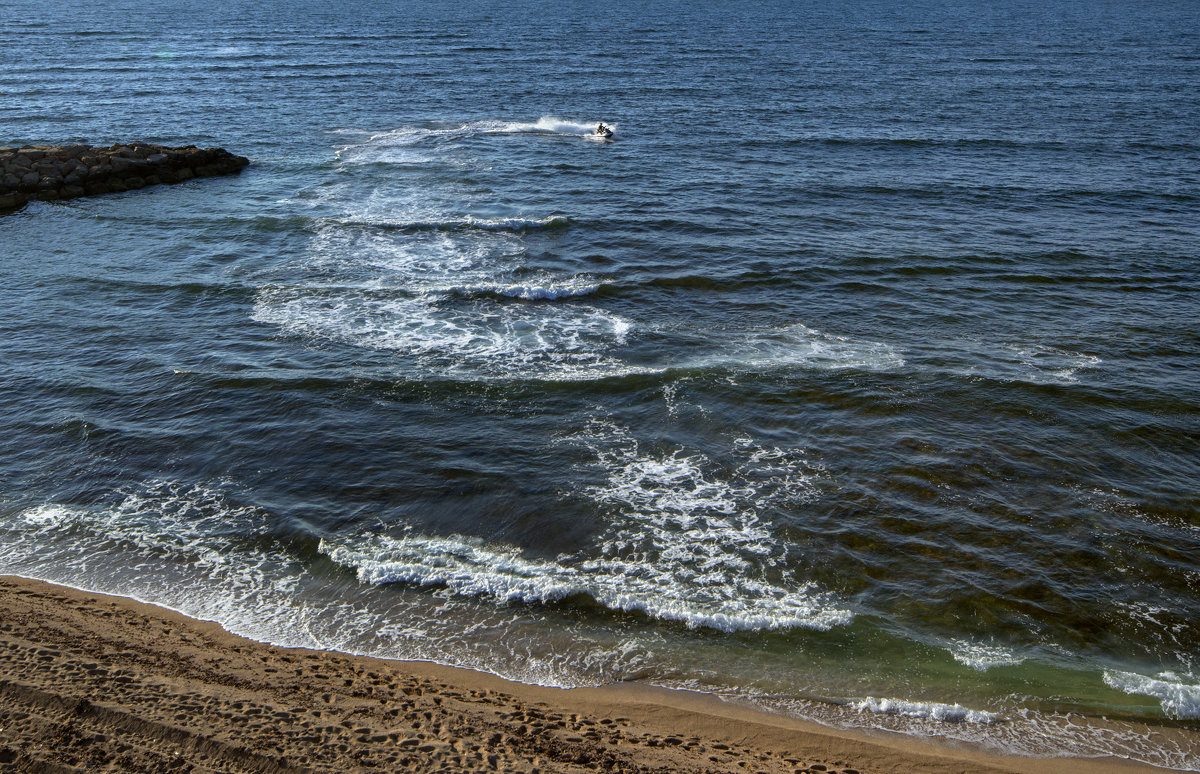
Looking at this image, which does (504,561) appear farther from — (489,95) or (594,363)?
(489,95)

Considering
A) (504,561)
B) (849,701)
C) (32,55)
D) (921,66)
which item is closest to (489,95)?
Answer: (921,66)

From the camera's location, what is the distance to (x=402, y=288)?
25.4m

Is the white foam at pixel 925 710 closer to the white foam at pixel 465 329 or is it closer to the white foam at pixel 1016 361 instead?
the white foam at pixel 465 329

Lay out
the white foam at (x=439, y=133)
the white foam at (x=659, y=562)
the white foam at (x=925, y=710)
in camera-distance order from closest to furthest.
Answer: the white foam at (x=925, y=710), the white foam at (x=659, y=562), the white foam at (x=439, y=133)

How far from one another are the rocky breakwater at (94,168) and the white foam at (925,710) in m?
35.6

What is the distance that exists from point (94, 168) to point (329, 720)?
109 feet

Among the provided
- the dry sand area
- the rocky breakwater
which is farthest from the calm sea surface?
the rocky breakwater

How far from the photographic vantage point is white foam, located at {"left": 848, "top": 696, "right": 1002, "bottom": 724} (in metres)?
11.6

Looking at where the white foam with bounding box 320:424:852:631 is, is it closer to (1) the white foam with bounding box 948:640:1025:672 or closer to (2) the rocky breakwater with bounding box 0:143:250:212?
(1) the white foam with bounding box 948:640:1025:672

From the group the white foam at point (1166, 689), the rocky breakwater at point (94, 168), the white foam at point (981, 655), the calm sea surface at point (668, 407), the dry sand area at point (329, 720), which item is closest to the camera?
the dry sand area at point (329, 720)

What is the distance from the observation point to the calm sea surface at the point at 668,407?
13.1 meters

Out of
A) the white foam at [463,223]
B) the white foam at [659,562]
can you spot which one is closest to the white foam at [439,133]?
the white foam at [463,223]

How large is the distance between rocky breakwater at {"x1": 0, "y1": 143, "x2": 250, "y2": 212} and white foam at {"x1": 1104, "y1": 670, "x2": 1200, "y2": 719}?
124ft

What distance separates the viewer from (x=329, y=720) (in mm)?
10195
